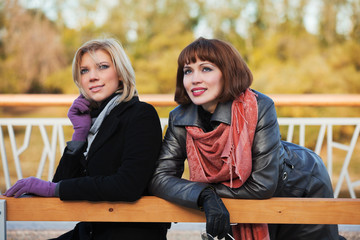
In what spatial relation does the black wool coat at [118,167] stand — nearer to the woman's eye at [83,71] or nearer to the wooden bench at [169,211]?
the wooden bench at [169,211]

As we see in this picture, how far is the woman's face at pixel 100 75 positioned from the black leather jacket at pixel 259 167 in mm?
293

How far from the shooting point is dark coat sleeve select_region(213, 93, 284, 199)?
142 centimetres

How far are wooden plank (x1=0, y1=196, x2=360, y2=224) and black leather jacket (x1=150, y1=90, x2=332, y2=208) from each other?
2.3 inches

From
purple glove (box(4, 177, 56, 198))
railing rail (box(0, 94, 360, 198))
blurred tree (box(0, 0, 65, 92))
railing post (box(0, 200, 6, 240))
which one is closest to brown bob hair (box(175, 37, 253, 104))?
purple glove (box(4, 177, 56, 198))

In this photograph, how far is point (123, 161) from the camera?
1.50m

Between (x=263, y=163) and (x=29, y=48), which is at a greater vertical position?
(x=263, y=163)

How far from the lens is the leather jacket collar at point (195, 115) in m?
1.51

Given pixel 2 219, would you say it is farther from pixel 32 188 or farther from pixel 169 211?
pixel 169 211

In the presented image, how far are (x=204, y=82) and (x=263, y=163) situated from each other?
1.20ft

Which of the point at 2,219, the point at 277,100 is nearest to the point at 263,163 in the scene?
the point at 2,219

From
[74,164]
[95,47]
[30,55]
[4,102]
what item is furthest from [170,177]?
[30,55]

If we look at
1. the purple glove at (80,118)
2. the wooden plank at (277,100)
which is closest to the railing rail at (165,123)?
the wooden plank at (277,100)

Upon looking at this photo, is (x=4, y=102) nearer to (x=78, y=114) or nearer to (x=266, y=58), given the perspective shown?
(x=78, y=114)

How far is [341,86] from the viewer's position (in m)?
7.67
